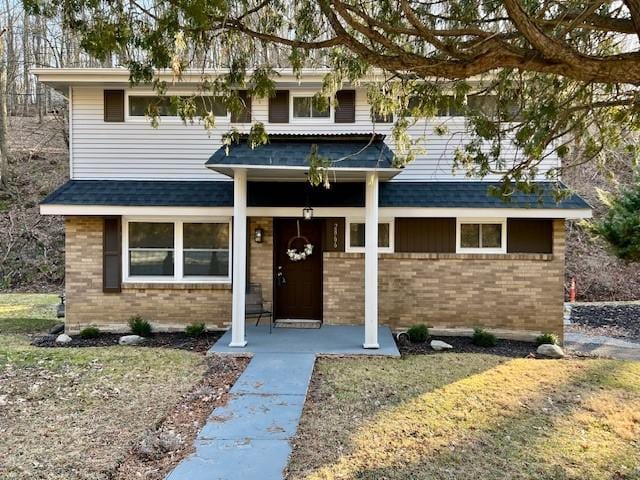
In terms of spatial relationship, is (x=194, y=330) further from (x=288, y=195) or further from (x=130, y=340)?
(x=288, y=195)

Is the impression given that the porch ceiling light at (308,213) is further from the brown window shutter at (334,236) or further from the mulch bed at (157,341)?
the mulch bed at (157,341)

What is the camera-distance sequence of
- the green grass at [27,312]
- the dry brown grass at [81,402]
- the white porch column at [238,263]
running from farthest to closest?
the green grass at [27,312] → the white porch column at [238,263] → the dry brown grass at [81,402]

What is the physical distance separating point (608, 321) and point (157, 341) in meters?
11.7

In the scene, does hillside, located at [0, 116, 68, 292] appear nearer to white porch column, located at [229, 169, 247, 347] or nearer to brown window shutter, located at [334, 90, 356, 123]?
white porch column, located at [229, 169, 247, 347]

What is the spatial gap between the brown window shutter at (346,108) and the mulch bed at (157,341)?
5.33 meters

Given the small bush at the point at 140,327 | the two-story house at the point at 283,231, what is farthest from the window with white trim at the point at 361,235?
the small bush at the point at 140,327

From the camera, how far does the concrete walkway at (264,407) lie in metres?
4.73

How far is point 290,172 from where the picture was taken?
30.4ft

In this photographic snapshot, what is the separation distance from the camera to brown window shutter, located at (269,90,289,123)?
11516 millimetres

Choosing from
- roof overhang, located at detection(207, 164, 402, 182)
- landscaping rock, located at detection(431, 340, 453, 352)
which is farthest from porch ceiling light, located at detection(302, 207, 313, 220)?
landscaping rock, located at detection(431, 340, 453, 352)

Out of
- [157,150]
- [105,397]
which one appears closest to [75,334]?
[157,150]

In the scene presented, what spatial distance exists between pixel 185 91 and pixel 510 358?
8506 mm

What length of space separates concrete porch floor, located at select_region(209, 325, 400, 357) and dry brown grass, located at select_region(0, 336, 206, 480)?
3.58 feet

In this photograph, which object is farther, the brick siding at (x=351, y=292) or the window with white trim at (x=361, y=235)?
the window with white trim at (x=361, y=235)
